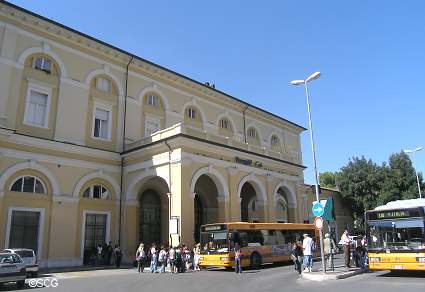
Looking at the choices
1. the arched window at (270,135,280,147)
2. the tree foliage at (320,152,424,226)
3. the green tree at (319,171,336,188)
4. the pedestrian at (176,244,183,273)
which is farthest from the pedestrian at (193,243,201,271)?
the green tree at (319,171,336,188)

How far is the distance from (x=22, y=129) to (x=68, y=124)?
2.86 metres

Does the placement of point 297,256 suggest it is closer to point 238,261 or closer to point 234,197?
point 238,261

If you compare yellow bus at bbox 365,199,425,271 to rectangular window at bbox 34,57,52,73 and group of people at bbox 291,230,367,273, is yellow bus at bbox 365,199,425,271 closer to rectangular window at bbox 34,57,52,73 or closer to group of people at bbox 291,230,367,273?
group of people at bbox 291,230,367,273

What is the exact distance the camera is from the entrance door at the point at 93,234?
24156 mm

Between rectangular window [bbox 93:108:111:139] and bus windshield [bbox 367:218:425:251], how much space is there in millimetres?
17892

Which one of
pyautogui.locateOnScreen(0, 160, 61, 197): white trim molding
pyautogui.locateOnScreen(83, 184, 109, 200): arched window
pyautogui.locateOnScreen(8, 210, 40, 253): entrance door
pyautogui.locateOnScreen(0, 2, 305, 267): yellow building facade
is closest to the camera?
pyautogui.locateOnScreen(0, 160, 61, 197): white trim molding

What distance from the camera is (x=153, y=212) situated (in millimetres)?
28438

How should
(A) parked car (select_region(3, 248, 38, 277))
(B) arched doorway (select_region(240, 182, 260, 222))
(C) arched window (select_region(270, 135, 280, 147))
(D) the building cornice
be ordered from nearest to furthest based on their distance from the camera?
(A) parked car (select_region(3, 248, 38, 277)) < (D) the building cornice < (B) arched doorway (select_region(240, 182, 260, 222)) < (C) arched window (select_region(270, 135, 280, 147))


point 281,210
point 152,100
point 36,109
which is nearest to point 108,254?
point 36,109

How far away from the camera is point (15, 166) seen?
21609 mm

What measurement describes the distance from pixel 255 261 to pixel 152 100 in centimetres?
1487

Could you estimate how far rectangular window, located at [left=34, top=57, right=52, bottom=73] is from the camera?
78.1 ft

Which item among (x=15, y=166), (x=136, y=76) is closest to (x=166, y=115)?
(x=136, y=76)

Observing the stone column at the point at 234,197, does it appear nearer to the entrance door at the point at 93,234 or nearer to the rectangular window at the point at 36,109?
the entrance door at the point at 93,234
